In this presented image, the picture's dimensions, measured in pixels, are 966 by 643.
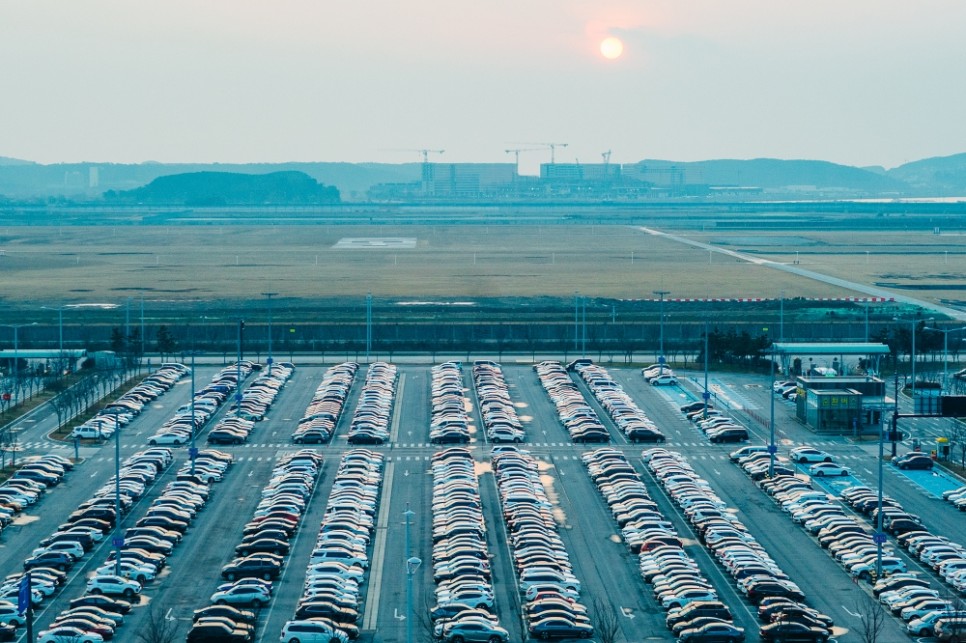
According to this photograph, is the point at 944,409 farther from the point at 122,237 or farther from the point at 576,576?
the point at 122,237

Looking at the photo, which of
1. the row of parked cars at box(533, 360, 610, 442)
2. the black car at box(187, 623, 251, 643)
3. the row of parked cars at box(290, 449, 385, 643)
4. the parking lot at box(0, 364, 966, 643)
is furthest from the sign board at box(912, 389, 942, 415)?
the black car at box(187, 623, 251, 643)

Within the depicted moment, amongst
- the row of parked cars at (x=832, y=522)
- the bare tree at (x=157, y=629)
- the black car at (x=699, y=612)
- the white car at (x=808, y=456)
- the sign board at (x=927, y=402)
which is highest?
the sign board at (x=927, y=402)

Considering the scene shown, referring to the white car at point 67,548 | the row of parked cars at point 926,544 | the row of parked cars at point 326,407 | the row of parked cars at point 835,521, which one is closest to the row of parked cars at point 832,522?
the row of parked cars at point 835,521

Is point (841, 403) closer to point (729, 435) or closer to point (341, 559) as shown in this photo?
point (729, 435)

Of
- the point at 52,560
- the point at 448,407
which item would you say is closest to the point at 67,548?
the point at 52,560

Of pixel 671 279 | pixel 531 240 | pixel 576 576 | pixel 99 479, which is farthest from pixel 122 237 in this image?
pixel 576 576

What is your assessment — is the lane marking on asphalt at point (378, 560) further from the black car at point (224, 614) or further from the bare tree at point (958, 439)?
the bare tree at point (958, 439)
